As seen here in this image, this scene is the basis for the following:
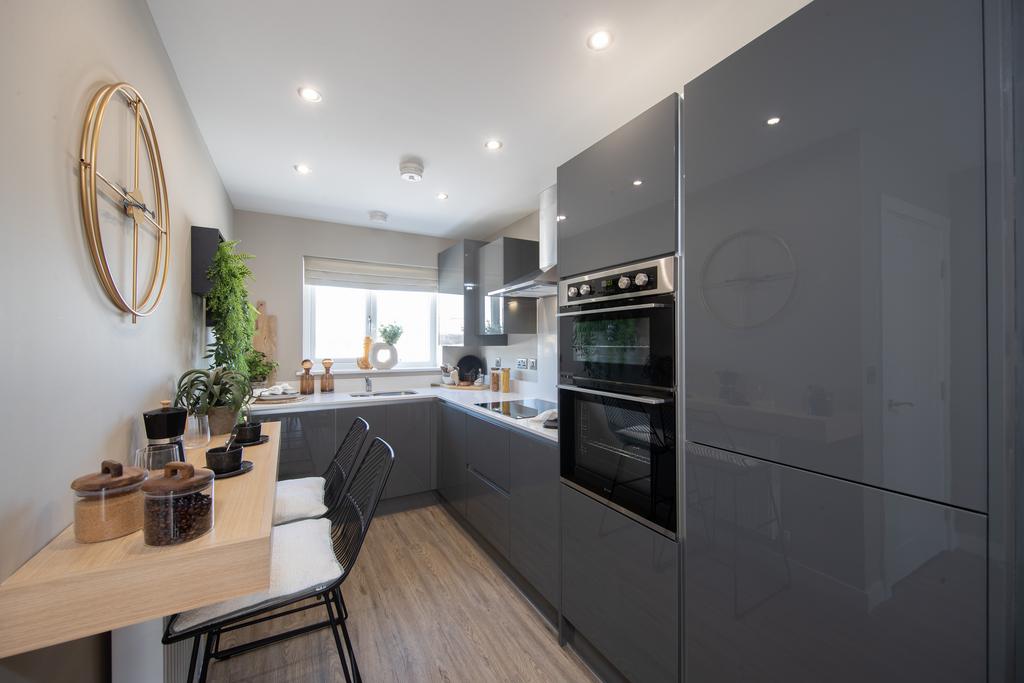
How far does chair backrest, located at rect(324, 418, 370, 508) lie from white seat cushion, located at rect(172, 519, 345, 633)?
290 millimetres

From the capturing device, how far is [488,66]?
1.60 metres

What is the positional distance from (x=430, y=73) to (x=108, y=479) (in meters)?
1.68

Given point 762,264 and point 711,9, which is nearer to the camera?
point 762,264

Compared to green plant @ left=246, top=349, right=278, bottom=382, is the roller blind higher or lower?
higher

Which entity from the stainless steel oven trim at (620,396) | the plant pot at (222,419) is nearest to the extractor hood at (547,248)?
the stainless steel oven trim at (620,396)

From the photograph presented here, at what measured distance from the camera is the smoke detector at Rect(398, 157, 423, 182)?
7.88 feet

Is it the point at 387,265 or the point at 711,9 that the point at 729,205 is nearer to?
the point at 711,9

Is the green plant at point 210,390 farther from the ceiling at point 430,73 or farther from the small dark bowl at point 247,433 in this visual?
the ceiling at point 430,73

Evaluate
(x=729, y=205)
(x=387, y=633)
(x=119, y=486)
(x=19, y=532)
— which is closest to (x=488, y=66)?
(x=729, y=205)

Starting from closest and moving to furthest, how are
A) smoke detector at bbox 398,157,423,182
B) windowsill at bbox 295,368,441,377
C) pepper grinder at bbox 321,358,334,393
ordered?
smoke detector at bbox 398,157,423,182 → pepper grinder at bbox 321,358,334,393 → windowsill at bbox 295,368,441,377

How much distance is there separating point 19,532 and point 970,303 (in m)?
1.74

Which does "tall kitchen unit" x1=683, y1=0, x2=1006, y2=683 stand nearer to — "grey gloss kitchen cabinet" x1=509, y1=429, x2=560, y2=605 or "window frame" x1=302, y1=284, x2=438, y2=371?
"grey gloss kitchen cabinet" x1=509, y1=429, x2=560, y2=605

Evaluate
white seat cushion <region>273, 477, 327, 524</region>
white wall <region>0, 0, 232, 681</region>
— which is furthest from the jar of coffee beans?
white seat cushion <region>273, 477, 327, 524</region>

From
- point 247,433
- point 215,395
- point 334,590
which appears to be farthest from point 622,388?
point 215,395
